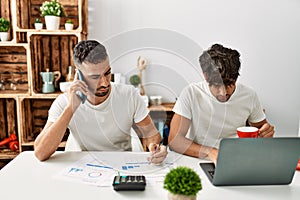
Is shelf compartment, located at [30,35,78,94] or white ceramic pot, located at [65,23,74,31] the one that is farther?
shelf compartment, located at [30,35,78,94]

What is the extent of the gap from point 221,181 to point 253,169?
0.39ft

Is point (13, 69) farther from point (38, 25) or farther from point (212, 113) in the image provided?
point (212, 113)

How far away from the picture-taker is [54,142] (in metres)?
1.44

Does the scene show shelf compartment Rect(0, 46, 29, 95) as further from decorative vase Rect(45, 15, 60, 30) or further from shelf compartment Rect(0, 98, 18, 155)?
decorative vase Rect(45, 15, 60, 30)

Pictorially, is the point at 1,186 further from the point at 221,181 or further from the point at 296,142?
the point at 296,142

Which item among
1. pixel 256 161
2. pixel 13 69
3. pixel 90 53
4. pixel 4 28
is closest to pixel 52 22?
pixel 4 28

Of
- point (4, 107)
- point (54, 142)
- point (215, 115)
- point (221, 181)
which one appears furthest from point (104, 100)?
point (4, 107)

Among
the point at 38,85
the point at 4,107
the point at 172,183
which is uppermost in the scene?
the point at 172,183

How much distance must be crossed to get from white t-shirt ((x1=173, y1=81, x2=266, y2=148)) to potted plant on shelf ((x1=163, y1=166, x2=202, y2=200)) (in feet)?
2.43

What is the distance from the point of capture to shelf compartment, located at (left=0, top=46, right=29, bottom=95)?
9.28ft

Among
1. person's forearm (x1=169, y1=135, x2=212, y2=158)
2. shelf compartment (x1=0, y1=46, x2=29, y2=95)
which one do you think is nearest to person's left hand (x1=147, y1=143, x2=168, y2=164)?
person's forearm (x1=169, y1=135, x2=212, y2=158)

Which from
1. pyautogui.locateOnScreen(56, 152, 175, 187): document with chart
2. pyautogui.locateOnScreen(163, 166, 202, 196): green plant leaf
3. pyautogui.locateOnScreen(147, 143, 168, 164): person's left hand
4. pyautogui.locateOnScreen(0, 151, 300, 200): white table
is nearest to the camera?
pyautogui.locateOnScreen(163, 166, 202, 196): green plant leaf

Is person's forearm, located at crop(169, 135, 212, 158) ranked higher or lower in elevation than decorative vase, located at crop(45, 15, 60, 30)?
lower

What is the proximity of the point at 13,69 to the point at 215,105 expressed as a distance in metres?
1.94
